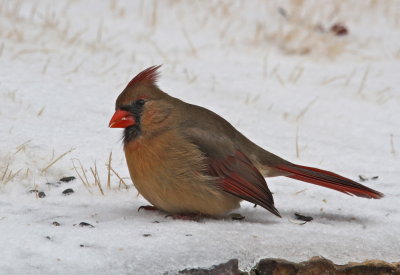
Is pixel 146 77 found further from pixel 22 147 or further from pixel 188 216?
pixel 22 147

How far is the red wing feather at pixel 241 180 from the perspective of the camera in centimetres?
386

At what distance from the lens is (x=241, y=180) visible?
12.9 ft

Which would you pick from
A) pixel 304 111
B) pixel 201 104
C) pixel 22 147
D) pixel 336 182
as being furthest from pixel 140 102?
pixel 304 111

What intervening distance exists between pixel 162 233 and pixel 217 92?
318cm

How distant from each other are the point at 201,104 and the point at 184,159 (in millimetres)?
2342

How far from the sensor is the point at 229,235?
141 inches

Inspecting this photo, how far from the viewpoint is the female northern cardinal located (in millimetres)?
3768

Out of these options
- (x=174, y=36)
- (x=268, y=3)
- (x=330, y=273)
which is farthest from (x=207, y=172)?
(x=268, y=3)

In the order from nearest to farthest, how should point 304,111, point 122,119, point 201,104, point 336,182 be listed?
point 122,119 < point 336,182 < point 201,104 < point 304,111

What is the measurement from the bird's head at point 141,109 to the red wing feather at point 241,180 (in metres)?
0.35

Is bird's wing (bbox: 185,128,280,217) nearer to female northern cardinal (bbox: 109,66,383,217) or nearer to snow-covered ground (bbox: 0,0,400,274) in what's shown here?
female northern cardinal (bbox: 109,66,383,217)

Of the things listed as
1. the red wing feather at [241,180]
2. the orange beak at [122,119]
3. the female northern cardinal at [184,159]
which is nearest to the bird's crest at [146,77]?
the female northern cardinal at [184,159]

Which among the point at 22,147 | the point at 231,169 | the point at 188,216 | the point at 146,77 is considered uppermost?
the point at 146,77

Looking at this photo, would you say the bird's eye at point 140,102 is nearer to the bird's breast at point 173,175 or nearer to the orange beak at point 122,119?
the orange beak at point 122,119
